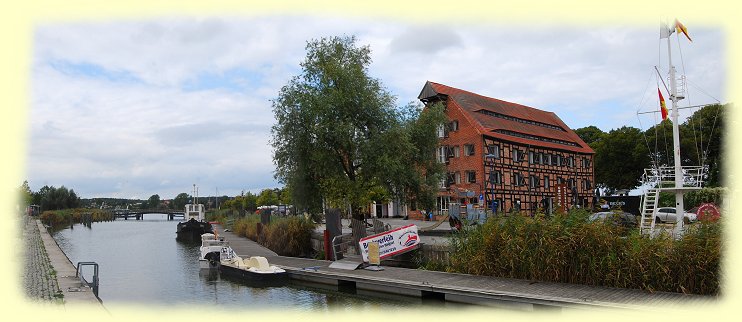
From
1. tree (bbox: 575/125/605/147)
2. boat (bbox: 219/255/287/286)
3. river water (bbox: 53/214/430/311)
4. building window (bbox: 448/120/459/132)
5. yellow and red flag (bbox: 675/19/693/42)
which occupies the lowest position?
river water (bbox: 53/214/430/311)

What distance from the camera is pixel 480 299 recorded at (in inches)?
587

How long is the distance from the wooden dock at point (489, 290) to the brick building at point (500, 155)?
25600 millimetres

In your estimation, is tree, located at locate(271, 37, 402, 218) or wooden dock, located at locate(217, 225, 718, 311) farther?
tree, located at locate(271, 37, 402, 218)

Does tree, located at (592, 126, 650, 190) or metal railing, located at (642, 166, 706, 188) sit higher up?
tree, located at (592, 126, 650, 190)

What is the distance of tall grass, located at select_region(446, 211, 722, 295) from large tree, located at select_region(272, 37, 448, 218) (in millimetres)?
9453

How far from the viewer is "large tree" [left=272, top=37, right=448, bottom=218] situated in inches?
1039

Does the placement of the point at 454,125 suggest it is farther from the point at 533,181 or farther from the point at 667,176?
the point at 667,176

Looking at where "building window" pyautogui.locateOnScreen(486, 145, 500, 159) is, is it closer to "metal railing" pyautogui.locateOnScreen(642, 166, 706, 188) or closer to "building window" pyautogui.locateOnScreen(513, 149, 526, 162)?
"building window" pyautogui.locateOnScreen(513, 149, 526, 162)

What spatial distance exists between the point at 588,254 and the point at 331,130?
1406cm

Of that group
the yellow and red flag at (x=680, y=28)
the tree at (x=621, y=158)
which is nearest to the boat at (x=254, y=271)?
the yellow and red flag at (x=680, y=28)

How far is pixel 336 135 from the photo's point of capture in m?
26.1

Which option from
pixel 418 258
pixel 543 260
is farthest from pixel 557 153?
pixel 543 260

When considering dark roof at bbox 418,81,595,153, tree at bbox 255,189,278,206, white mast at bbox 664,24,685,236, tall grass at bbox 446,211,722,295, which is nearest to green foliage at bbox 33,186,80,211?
tree at bbox 255,189,278,206

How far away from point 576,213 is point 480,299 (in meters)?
3.52
